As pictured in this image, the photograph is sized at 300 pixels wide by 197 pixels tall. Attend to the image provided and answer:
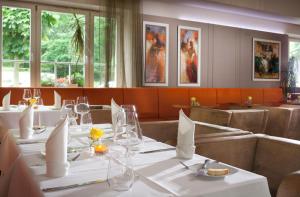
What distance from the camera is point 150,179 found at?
1.16 meters

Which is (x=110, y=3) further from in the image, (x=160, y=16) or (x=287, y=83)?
(x=287, y=83)

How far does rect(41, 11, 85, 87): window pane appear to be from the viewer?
19.3 feet

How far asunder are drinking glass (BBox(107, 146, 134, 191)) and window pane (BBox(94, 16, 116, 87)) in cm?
514

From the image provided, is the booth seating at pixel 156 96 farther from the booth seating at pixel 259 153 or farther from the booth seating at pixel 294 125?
the booth seating at pixel 259 153

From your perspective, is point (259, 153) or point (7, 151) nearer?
point (7, 151)

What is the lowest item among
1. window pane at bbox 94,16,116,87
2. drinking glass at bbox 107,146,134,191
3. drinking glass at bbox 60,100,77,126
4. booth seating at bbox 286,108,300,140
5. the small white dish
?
booth seating at bbox 286,108,300,140

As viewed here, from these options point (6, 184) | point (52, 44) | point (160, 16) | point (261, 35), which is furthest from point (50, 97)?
point (261, 35)

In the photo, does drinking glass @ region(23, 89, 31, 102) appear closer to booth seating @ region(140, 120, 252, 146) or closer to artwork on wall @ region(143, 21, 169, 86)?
booth seating @ region(140, 120, 252, 146)

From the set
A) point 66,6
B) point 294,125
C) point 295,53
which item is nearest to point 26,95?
point 66,6

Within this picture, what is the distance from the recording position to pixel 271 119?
4285 millimetres

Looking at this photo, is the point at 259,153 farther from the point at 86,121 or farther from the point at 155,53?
the point at 155,53

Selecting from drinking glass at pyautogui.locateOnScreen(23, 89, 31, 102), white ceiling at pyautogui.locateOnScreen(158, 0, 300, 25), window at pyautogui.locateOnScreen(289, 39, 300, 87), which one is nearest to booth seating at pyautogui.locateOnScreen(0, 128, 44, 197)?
drinking glass at pyautogui.locateOnScreen(23, 89, 31, 102)

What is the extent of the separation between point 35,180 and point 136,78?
208 inches

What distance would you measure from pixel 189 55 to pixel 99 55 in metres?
2.17
